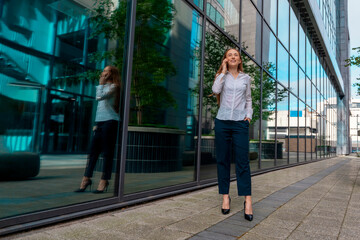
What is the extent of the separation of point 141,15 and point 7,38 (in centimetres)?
181

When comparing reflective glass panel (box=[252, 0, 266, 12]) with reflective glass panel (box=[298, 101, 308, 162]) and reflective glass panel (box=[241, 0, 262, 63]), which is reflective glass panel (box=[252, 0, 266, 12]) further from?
reflective glass panel (box=[298, 101, 308, 162])

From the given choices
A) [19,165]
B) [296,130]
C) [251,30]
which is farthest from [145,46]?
[296,130]

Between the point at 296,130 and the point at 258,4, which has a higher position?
the point at 258,4

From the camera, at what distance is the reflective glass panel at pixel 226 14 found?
546cm

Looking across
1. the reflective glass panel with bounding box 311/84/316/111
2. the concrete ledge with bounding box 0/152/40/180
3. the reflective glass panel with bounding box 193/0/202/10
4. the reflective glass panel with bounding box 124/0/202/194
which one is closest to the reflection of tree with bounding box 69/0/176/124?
the reflective glass panel with bounding box 124/0/202/194

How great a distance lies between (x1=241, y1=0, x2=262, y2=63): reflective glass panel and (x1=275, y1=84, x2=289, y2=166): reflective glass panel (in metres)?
2.37

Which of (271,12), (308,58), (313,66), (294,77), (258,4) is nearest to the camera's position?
(258,4)

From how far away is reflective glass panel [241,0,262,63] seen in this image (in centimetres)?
702

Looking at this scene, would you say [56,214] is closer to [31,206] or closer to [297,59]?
[31,206]

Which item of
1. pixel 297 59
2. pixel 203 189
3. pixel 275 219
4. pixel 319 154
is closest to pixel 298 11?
pixel 297 59

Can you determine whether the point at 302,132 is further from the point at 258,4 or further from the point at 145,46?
the point at 145,46

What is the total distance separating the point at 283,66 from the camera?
33.6 ft

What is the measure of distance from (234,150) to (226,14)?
409cm

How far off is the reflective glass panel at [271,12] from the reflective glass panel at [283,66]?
3.16 ft
